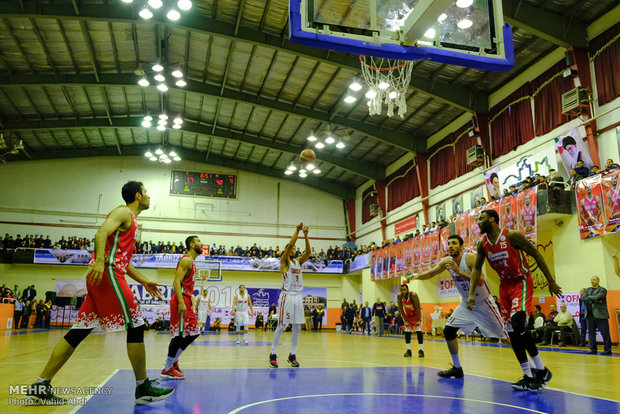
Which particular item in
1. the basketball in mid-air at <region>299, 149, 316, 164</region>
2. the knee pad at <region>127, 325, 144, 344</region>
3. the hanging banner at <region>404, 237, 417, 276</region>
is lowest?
the knee pad at <region>127, 325, 144, 344</region>

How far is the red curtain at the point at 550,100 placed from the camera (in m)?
15.3

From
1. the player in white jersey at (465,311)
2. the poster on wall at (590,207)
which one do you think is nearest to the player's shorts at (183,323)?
the player in white jersey at (465,311)

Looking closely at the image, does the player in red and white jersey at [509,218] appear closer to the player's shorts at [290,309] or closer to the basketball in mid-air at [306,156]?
the basketball in mid-air at [306,156]

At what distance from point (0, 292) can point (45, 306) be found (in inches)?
91.5

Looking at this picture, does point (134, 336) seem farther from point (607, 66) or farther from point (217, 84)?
point (217, 84)

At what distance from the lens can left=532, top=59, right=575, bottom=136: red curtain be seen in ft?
50.1

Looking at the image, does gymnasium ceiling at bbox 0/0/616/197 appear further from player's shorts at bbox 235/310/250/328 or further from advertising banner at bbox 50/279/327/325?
player's shorts at bbox 235/310/250/328

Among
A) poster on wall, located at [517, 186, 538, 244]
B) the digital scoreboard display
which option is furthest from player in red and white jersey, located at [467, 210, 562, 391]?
the digital scoreboard display

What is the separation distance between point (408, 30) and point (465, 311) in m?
4.15

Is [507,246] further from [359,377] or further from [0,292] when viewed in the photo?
[0,292]

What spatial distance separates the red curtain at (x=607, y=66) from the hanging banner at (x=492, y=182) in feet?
15.0

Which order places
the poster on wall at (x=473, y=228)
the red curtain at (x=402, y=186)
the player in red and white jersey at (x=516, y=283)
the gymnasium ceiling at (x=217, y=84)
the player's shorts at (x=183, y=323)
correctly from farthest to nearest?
the red curtain at (x=402, y=186) < the gymnasium ceiling at (x=217, y=84) < the poster on wall at (x=473, y=228) < the player's shorts at (x=183, y=323) < the player in red and white jersey at (x=516, y=283)

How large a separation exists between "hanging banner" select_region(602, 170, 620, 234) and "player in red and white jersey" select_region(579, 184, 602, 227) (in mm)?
336

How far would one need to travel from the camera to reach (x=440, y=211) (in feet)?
73.5
